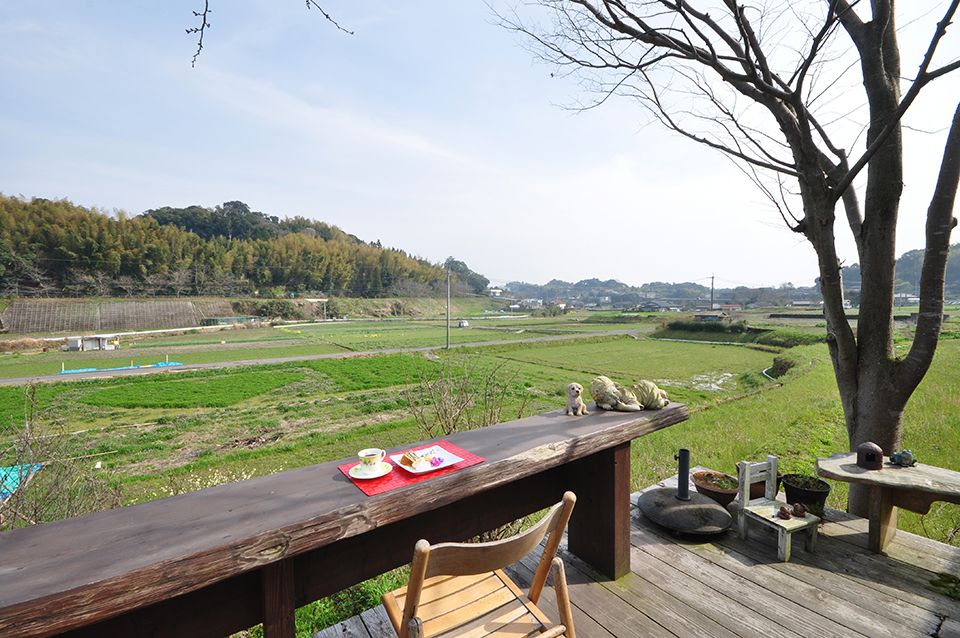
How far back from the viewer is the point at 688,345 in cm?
2720

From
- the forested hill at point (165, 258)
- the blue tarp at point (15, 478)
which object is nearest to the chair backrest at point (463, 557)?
the blue tarp at point (15, 478)

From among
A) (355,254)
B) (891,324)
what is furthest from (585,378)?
(355,254)

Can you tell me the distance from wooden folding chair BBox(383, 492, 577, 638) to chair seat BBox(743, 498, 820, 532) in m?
1.96

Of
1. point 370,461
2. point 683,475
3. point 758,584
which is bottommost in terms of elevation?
point 758,584

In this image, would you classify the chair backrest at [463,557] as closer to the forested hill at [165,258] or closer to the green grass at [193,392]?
the green grass at [193,392]

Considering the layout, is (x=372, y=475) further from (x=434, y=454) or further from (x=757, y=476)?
(x=757, y=476)

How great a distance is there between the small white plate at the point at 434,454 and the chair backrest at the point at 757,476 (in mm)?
2253

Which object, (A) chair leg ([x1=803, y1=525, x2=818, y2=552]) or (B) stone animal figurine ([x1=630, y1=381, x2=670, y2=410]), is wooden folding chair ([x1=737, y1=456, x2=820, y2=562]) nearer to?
(A) chair leg ([x1=803, y1=525, x2=818, y2=552])

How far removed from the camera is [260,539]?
3.62 ft

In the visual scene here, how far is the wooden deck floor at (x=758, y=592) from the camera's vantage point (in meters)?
2.00

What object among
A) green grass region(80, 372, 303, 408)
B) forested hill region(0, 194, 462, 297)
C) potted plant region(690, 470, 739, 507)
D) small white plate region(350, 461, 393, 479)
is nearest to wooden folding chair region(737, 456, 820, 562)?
potted plant region(690, 470, 739, 507)

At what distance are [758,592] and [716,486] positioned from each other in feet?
3.70

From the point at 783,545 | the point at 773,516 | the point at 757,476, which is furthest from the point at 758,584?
the point at 757,476

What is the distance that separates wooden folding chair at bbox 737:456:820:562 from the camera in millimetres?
2529
